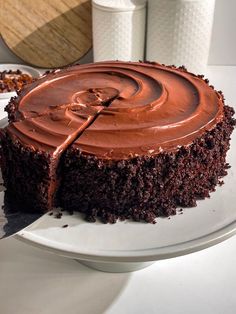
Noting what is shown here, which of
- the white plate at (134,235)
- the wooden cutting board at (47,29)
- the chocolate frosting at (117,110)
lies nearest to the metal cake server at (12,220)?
the white plate at (134,235)

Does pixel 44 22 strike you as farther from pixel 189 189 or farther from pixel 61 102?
pixel 189 189

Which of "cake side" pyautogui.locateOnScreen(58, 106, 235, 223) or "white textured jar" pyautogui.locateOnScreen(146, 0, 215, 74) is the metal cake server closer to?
"cake side" pyautogui.locateOnScreen(58, 106, 235, 223)

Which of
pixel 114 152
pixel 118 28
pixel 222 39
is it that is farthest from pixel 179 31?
pixel 114 152

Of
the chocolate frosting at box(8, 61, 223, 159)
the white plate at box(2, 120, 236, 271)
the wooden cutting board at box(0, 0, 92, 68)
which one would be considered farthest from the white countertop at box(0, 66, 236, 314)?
the wooden cutting board at box(0, 0, 92, 68)

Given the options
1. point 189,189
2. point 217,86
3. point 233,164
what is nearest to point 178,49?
point 217,86

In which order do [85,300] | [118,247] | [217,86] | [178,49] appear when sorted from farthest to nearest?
[217,86] < [178,49] < [85,300] < [118,247]
